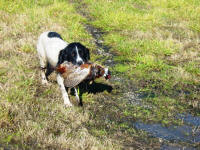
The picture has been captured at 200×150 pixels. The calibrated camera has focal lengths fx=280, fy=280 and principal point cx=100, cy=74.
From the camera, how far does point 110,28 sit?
394 inches

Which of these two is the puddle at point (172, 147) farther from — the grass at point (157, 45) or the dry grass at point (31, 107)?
the grass at point (157, 45)

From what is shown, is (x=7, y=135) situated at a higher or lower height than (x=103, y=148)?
higher

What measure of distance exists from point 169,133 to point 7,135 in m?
2.40

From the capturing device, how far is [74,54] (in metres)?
5.07

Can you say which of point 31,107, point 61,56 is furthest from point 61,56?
point 31,107

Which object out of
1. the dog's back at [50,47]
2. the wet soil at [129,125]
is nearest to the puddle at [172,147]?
the wet soil at [129,125]

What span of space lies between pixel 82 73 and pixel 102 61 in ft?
8.89

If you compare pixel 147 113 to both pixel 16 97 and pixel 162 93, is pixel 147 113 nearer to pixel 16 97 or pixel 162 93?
pixel 162 93

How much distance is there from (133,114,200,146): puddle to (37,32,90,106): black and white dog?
4.77 feet

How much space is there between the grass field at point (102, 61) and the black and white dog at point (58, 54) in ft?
0.78

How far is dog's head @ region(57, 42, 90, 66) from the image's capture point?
504cm

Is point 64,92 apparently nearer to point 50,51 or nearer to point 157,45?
point 50,51

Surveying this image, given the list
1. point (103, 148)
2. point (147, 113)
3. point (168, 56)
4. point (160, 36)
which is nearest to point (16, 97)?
point (103, 148)

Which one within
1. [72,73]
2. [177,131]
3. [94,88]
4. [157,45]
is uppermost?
[72,73]
